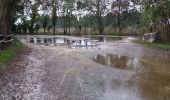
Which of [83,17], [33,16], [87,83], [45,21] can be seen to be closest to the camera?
[87,83]

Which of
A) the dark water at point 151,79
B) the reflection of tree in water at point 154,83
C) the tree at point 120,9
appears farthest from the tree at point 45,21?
the reflection of tree in water at point 154,83

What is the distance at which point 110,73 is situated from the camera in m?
16.5

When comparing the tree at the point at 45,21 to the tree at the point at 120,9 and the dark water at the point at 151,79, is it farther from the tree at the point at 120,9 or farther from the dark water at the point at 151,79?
the dark water at the point at 151,79

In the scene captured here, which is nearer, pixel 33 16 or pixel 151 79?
pixel 151 79

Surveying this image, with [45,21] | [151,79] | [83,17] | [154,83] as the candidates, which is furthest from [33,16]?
[154,83]

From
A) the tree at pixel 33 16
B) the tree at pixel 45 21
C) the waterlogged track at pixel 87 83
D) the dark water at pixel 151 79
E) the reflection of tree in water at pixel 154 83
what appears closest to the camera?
the waterlogged track at pixel 87 83

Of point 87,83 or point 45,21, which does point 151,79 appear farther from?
point 45,21

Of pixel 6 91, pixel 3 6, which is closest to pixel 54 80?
pixel 6 91

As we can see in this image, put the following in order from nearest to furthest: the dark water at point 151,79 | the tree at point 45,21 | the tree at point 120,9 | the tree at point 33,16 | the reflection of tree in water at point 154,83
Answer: the reflection of tree in water at point 154,83 → the dark water at point 151,79 → the tree at point 33,16 → the tree at point 45,21 → the tree at point 120,9

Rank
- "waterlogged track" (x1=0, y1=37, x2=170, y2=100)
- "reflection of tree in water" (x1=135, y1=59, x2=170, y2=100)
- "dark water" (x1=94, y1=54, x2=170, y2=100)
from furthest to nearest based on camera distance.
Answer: "dark water" (x1=94, y1=54, x2=170, y2=100) → "reflection of tree in water" (x1=135, y1=59, x2=170, y2=100) → "waterlogged track" (x1=0, y1=37, x2=170, y2=100)

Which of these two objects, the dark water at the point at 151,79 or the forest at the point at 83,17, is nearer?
the dark water at the point at 151,79

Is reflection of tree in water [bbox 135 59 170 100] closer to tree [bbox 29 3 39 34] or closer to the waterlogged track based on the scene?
the waterlogged track

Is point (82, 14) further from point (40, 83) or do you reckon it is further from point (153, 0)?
point (40, 83)

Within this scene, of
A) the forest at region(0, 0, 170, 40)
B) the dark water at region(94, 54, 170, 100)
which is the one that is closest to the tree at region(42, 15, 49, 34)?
the forest at region(0, 0, 170, 40)
